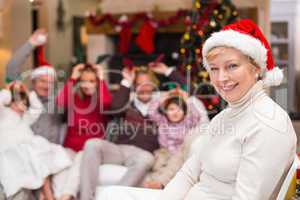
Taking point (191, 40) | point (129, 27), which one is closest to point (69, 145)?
point (191, 40)

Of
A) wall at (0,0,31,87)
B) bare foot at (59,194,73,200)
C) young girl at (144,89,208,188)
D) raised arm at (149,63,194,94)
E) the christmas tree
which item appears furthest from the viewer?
wall at (0,0,31,87)

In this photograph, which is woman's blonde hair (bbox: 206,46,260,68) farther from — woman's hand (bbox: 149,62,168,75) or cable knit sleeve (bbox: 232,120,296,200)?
woman's hand (bbox: 149,62,168,75)

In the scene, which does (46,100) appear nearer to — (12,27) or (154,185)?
(154,185)

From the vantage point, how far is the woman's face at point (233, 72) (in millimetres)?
1270

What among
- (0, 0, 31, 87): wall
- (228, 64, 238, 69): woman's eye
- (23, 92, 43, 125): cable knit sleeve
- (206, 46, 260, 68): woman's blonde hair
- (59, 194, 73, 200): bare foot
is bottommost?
(59, 194, 73, 200): bare foot

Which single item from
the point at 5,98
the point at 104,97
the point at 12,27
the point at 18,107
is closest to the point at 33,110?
the point at 18,107

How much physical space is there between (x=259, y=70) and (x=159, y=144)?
5.20 feet

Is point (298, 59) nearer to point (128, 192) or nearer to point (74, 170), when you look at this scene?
point (74, 170)

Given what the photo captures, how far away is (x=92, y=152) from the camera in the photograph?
100 inches

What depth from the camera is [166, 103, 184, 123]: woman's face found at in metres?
2.78

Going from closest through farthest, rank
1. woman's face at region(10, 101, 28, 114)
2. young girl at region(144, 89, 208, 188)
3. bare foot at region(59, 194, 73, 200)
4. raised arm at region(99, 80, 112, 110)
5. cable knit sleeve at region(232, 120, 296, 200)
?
cable knit sleeve at region(232, 120, 296, 200) → bare foot at region(59, 194, 73, 200) → young girl at region(144, 89, 208, 188) → woman's face at region(10, 101, 28, 114) → raised arm at region(99, 80, 112, 110)

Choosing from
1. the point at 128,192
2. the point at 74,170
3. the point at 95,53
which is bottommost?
the point at 74,170

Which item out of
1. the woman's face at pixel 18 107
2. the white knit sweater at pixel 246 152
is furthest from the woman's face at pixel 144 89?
the white knit sweater at pixel 246 152

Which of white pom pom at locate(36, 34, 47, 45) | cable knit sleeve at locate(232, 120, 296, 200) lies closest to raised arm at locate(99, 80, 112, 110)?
white pom pom at locate(36, 34, 47, 45)
